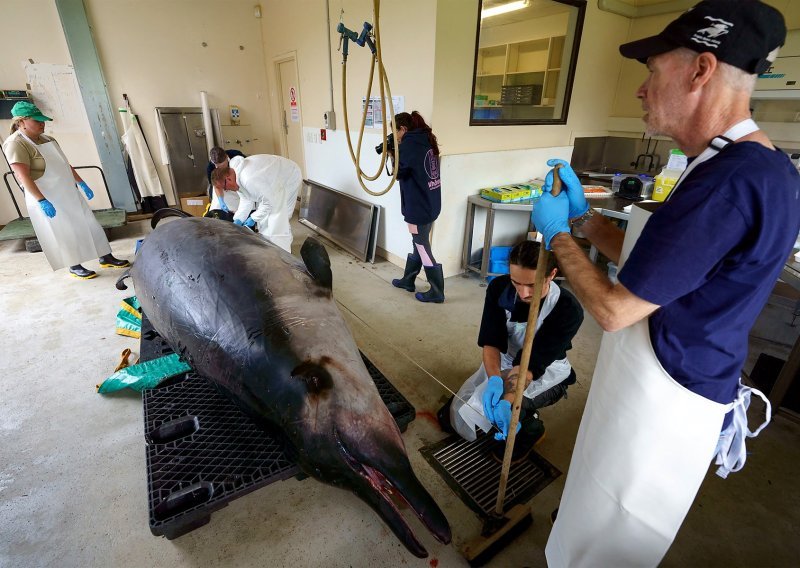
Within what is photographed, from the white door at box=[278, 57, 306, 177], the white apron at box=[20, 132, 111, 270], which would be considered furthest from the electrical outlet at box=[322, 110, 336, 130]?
the white apron at box=[20, 132, 111, 270]

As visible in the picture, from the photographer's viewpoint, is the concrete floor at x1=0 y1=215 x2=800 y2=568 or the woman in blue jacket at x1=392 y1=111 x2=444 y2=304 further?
the woman in blue jacket at x1=392 y1=111 x2=444 y2=304

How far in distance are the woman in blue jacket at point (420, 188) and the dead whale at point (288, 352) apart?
161 centimetres

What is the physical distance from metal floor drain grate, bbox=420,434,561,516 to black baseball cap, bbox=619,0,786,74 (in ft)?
5.39

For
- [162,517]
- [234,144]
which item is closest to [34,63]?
[234,144]

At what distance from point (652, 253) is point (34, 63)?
729 centimetres

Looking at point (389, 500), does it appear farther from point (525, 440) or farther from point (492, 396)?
point (525, 440)

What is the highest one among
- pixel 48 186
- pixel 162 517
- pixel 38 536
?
pixel 48 186

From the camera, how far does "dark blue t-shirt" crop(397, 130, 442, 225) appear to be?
123 inches

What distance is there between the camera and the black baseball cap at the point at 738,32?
77 cm

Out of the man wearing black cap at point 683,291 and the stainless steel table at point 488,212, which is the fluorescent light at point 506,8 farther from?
the man wearing black cap at point 683,291

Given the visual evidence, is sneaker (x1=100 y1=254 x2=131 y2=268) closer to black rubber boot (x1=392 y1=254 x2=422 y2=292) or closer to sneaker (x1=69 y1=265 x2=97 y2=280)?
sneaker (x1=69 y1=265 x2=97 y2=280)

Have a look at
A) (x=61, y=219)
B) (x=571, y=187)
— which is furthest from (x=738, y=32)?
(x=61, y=219)

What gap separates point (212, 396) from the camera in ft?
5.50

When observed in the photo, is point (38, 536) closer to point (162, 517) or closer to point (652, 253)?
point (162, 517)
